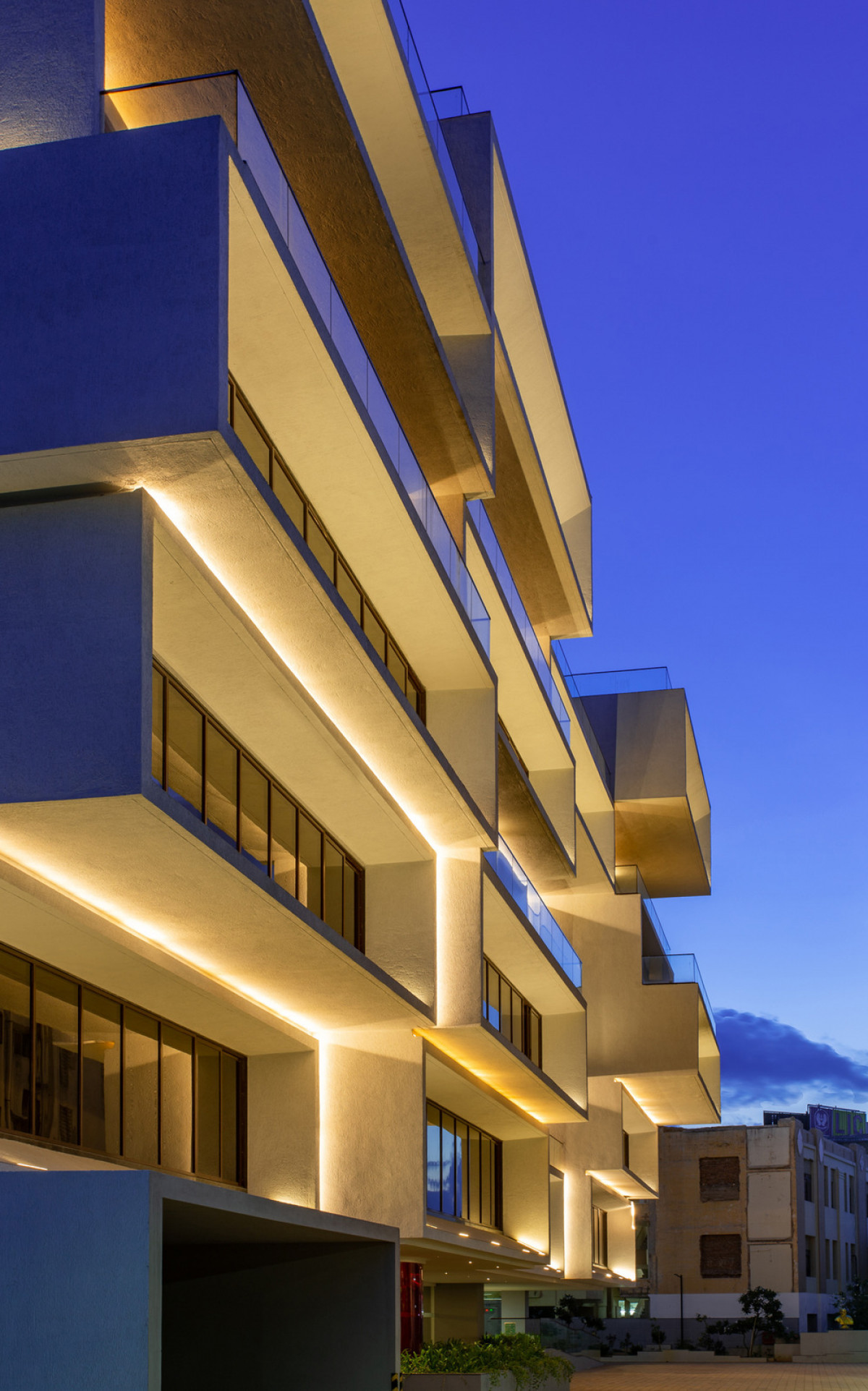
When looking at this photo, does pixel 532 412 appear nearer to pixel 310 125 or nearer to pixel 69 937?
pixel 310 125

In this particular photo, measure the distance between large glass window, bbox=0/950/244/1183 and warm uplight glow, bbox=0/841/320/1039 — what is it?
A: 91 centimetres

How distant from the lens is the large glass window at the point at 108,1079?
1656 cm

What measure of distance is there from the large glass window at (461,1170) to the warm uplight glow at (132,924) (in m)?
6.98

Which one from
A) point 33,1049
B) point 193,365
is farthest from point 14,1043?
point 193,365

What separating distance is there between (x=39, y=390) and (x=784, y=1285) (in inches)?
3228

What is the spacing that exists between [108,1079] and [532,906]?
53.8 feet

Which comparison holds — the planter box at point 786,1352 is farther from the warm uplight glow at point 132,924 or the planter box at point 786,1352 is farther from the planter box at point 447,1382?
the warm uplight glow at point 132,924

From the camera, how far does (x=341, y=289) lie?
78.5 ft

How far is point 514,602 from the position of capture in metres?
32.9

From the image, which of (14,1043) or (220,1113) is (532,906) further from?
(14,1043)

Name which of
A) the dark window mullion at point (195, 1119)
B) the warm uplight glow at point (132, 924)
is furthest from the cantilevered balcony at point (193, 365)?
the dark window mullion at point (195, 1119)

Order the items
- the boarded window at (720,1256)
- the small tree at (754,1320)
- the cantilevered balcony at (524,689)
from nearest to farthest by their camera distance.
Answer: the cantilevered balcony at (524,689) → the small tree at (754,1320) → the boarded window at (720,1256)

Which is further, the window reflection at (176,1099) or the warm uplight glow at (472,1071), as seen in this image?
the warm uplight glow at (472,1071)

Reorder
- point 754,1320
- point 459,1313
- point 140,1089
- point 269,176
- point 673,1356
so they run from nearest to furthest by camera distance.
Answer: point 269,176, point 140,1089, point 459,1313, point 673,1356, point 754,1320
